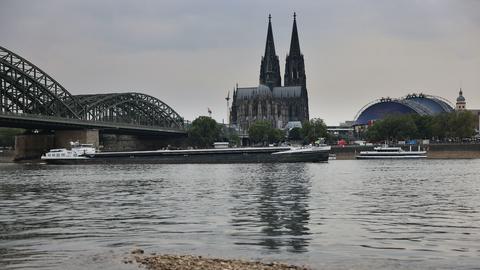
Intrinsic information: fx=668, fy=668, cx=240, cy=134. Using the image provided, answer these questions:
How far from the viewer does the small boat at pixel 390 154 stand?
138875 millimetres

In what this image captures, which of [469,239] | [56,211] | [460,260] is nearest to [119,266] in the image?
[460,260]

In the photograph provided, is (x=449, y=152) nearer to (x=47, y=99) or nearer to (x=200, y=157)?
(x=200, y=157)

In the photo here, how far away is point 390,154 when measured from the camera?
141 m

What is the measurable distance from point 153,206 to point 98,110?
471 feet

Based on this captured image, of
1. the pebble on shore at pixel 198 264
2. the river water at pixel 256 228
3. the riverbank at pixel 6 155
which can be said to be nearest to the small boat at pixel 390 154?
the river water at pixel 256 228

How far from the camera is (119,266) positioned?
61.2ft

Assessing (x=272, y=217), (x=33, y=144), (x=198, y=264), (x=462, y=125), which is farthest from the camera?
(x=462, y=125)

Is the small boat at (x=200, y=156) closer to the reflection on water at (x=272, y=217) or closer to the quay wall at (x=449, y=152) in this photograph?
the quay wall at (x=449, y=152)

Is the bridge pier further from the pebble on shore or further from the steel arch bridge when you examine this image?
the pebble on shore

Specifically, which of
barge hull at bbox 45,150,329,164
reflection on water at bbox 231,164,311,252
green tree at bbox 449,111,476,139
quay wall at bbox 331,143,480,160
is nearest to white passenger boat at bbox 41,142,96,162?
barge hull at bbox 45,150,329,164

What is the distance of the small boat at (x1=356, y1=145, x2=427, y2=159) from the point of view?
456ft

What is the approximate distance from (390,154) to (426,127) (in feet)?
164

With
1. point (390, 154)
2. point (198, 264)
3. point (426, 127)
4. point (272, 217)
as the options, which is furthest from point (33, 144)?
point (198, 264)

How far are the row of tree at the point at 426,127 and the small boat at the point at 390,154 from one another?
34.0 m
